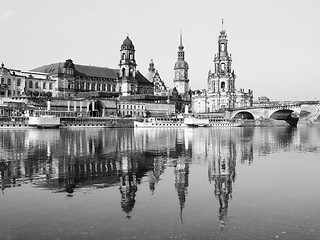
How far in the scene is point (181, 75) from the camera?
138500 millimetres

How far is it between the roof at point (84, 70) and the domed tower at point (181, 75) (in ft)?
87.2

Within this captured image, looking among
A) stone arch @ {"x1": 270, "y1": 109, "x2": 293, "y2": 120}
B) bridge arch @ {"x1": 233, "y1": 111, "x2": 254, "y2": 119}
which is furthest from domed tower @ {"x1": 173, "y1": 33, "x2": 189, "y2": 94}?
stone arch @ {"x1": 270, "y1": 109, "x2": 293, "y2": 120}

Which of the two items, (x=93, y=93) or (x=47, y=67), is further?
(x=47, y=67)

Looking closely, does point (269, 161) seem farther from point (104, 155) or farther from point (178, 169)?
point (104, 155)

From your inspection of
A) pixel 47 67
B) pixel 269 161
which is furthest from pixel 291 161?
pixel 47 67

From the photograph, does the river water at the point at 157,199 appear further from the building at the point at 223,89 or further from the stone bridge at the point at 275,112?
the building at the point at 223,89

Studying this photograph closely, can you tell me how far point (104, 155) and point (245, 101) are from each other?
103858 millimetres

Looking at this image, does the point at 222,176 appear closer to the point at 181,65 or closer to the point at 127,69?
the point at 127,69

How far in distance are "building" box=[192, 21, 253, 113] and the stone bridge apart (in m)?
6.68

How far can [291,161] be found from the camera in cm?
2438

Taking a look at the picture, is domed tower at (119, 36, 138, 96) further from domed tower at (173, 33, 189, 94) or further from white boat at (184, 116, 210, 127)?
white boat at (184, 116, 210, 127)

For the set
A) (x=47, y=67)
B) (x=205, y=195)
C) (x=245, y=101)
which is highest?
(x=47, y=67)

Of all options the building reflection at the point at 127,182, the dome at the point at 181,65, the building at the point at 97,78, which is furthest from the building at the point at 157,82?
the building reflection at the point at 127,182

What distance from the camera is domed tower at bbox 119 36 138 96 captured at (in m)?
111
